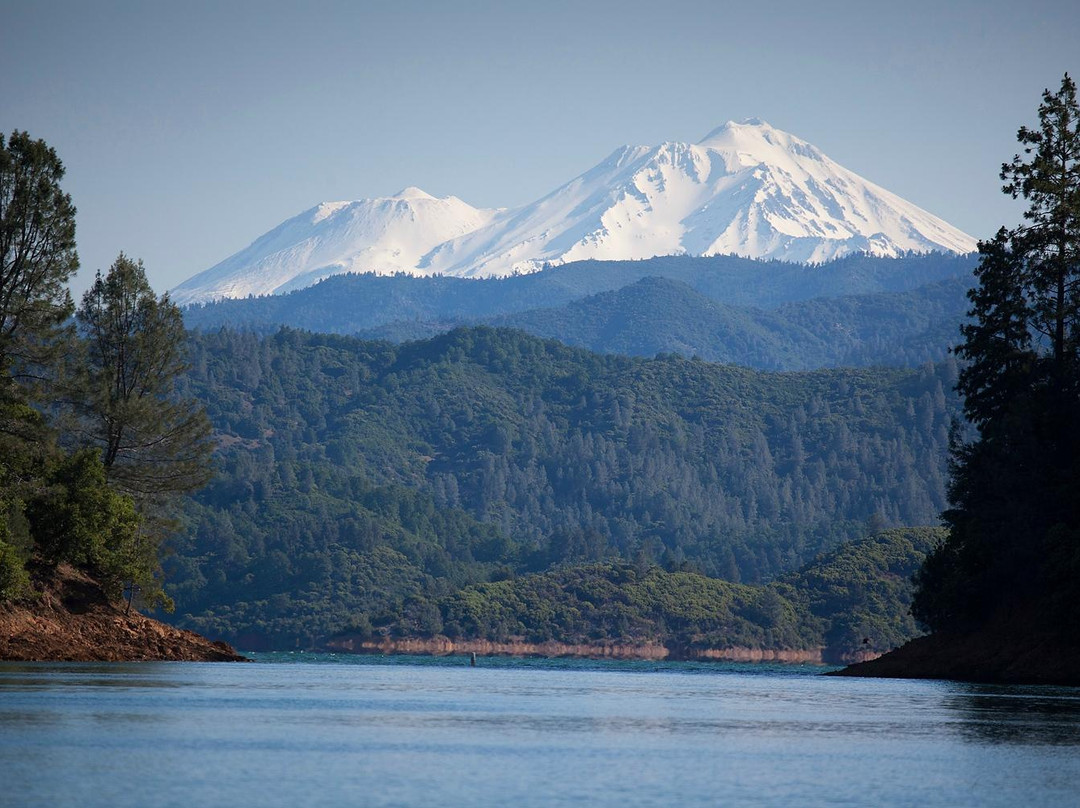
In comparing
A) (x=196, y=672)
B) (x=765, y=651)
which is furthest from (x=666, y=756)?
(x=765, y=651)

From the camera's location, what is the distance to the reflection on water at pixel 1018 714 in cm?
4150

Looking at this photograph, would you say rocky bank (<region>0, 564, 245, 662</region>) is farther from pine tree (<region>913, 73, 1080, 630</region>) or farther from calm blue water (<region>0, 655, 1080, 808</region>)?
pine tree (<region>913, 73, 1080, 630</region>)

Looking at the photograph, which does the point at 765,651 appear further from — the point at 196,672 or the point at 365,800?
the point at 365,800

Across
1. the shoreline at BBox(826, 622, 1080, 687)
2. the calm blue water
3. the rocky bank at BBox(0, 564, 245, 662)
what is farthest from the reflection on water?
the rocky bank at BBox(0, 564, 245, 662)

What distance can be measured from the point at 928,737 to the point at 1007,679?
3458 cm

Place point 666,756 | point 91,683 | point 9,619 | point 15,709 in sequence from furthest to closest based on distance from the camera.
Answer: point 9,619 < point 91,683 < point 15,709 < point 666,756

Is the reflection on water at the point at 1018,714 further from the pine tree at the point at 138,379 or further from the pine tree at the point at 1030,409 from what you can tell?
the pine tree at the point at 138,379

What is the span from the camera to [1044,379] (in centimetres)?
8094

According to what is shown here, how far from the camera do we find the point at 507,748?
37.3m

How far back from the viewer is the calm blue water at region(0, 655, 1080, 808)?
29.4 meters

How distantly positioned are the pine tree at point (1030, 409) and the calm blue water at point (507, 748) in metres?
15.5

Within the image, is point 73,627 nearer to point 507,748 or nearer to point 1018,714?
point 507,748

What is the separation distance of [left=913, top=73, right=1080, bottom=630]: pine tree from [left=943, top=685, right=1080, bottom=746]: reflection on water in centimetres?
956

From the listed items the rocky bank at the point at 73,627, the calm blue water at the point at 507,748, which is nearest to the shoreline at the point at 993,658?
the calm blue water at the point at 507,748
